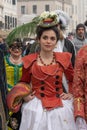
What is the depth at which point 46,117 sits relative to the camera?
476 cm

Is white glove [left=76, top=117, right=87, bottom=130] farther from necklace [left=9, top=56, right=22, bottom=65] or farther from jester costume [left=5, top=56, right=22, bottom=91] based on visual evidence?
necklace [left=9, top=56, right=22, bottom=65]

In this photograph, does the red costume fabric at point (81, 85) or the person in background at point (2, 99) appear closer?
the red costume fabric at point (81, 85)

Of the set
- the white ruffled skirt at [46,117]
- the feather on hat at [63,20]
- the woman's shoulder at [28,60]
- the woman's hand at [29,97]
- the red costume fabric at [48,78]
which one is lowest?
the white ruffled skirt at [46,117]

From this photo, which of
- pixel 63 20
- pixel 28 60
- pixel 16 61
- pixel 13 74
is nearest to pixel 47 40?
pixel 28 60

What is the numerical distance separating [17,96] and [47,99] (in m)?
0.29

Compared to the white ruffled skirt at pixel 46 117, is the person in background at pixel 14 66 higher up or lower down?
higher up

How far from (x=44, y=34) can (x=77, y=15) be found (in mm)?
103373

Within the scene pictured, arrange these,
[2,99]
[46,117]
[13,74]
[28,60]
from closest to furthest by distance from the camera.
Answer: [2,99], [46,117], [28,60], [13,74]

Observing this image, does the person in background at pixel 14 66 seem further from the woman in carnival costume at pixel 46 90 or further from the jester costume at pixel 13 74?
the woman in carnival costume at pixel 46 90

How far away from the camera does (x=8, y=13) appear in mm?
65812

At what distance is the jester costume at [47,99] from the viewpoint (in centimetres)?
472

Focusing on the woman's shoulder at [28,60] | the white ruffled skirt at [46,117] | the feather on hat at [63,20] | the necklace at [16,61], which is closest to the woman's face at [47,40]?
the woman's shoulder at [28,60]

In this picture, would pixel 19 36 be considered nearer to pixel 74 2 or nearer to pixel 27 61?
pixel 27 61

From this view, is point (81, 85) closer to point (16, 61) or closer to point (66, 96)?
point (66, 96)
